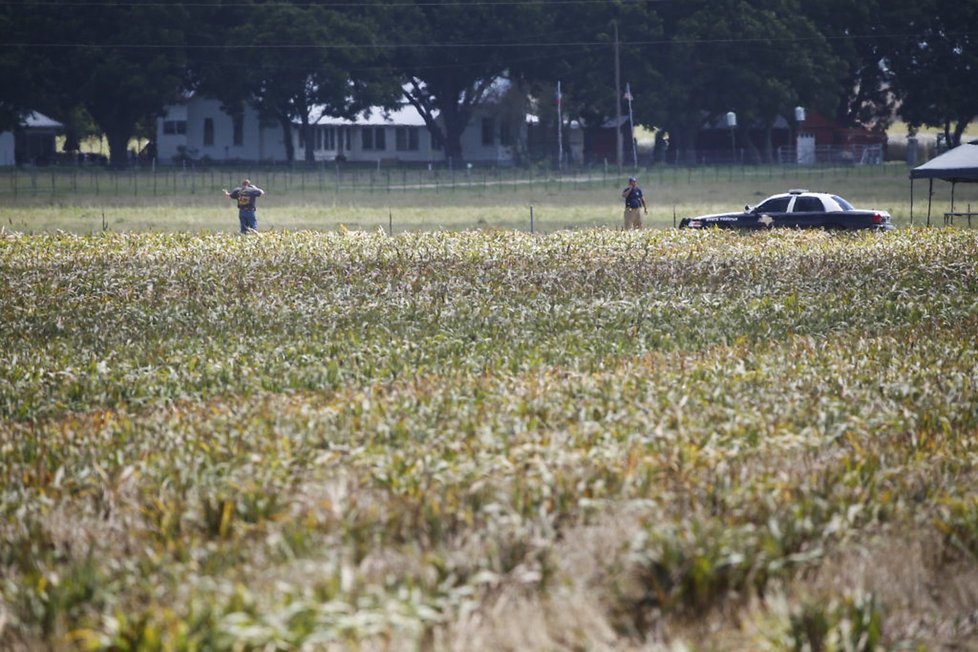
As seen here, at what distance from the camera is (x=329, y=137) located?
288 feet

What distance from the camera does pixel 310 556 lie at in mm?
7277

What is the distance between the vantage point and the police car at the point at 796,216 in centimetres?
3350

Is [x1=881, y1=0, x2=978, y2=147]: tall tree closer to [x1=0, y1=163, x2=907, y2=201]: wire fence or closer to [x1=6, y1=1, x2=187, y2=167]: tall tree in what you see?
[x1=0, y1=163, x2=907, y2=201]: wire fence

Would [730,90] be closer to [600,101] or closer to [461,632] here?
[600,101]

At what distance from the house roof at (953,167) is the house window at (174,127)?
58.2 metres

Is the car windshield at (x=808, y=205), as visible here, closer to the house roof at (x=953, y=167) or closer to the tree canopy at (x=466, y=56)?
the house roof at (x=953, y=167)

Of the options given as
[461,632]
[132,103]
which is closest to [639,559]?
[461,632]

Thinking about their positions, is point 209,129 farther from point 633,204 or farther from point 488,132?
point 633,204

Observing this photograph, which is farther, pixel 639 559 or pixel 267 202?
pixel 267 202

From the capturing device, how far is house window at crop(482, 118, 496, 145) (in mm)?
91500

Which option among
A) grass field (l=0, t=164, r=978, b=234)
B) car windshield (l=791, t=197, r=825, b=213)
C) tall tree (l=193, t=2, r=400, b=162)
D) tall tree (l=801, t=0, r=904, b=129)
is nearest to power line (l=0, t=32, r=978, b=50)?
tall tree (l=193, t=2, r=400, b=162)

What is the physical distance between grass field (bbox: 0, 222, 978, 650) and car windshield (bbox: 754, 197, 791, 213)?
17.1 meters

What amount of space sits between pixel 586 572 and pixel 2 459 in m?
4.60

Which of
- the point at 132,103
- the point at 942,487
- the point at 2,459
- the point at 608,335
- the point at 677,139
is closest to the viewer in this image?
the point at 942,487
